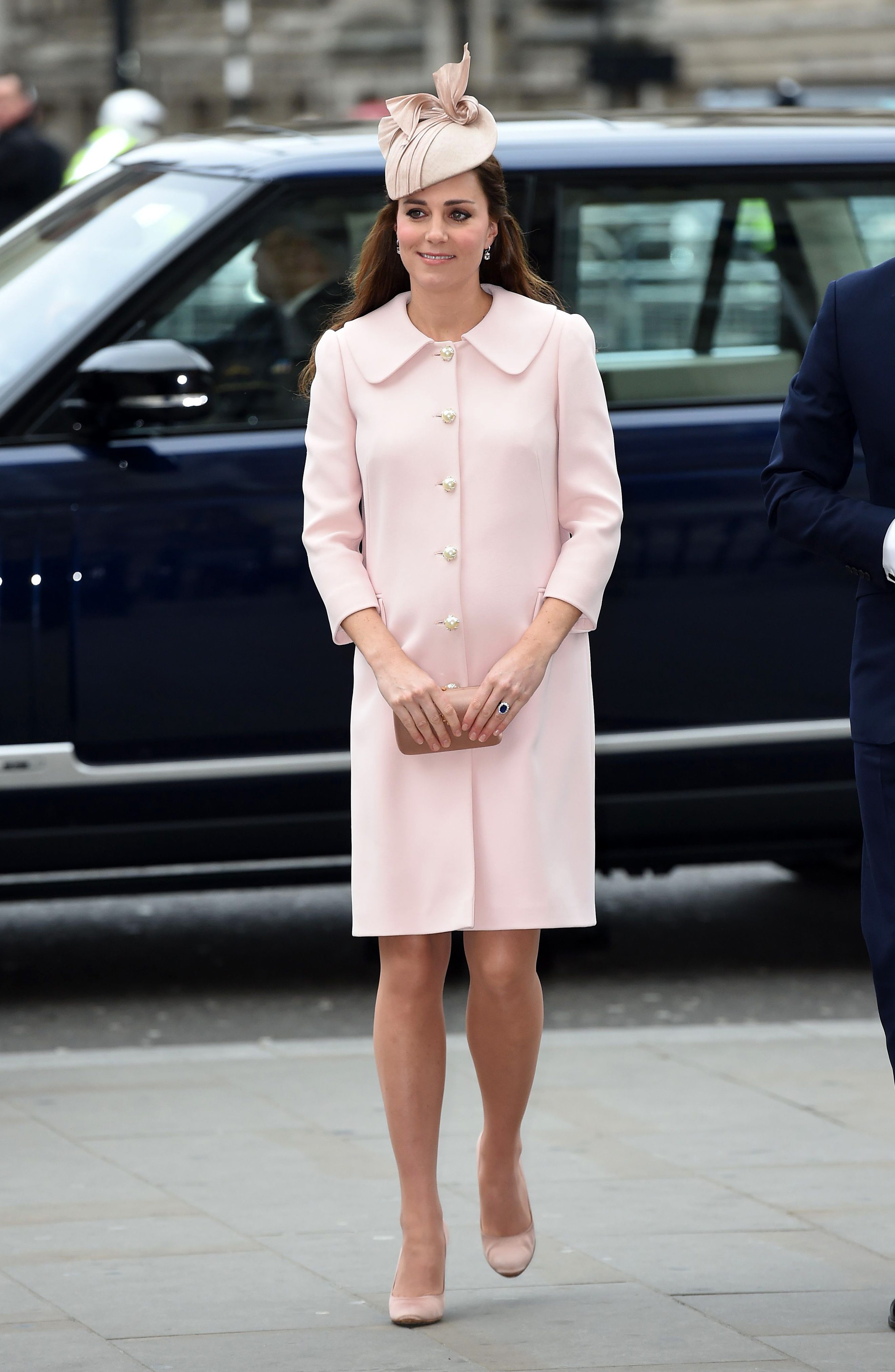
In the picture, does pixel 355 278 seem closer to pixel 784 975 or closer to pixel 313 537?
pixel 313 537

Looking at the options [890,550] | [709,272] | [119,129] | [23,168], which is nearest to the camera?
[890,550]

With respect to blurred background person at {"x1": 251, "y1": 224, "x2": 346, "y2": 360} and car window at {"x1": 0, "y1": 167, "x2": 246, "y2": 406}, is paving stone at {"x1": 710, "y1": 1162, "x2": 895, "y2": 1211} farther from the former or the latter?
car window at {"x1": 0, "y1": 167, "x2": 246, "y2": 406}

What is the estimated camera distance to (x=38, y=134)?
38.2 ft

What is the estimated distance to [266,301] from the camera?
5.98m

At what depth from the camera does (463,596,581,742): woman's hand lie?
12.2ft

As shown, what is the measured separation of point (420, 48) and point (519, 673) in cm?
4038

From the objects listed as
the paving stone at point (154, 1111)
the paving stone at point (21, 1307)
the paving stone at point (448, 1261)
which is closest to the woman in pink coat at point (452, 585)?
the paving stone at point (448, 1261)

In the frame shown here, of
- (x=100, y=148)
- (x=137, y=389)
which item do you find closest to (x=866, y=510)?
(x=137, y=389)

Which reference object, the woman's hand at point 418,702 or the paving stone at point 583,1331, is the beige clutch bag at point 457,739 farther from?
the paving stone at point 583,1331

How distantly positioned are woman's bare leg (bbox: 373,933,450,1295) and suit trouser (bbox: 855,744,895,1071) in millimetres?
658

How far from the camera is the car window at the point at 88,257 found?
229 inches

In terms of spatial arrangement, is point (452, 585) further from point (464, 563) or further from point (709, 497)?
point (709, 497)

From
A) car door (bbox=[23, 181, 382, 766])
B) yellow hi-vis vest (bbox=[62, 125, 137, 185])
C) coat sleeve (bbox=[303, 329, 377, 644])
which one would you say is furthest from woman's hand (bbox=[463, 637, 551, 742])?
yellow hi-vis vest (bbox=[62, 125, 137, 185])

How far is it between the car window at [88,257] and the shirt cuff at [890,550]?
2.74 meters
